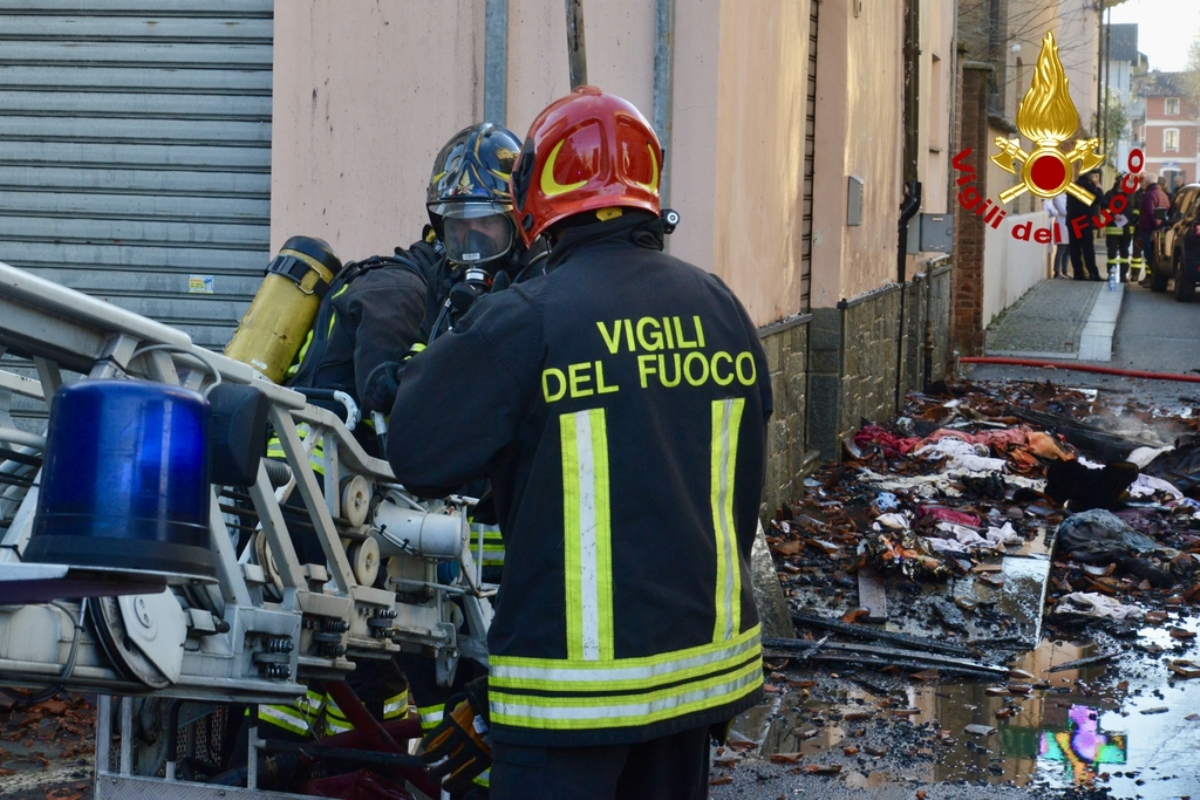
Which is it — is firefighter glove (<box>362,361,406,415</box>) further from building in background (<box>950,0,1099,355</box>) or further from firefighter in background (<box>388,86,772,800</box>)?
building in background (<box>950,0,1099,355</box>)

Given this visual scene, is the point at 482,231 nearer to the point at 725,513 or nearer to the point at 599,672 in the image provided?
the point at 725,513

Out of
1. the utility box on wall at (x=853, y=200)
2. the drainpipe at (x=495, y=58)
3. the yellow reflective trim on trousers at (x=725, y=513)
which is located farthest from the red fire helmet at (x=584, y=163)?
the utility box on wall at (x=853, y=200)

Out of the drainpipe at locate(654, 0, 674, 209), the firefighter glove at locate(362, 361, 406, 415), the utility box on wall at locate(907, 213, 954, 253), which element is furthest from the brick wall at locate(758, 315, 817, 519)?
the firefighter glove at locate(362, 361, 406, 415)

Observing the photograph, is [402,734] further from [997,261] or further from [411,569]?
[997,261]

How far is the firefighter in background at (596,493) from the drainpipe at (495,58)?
4452 mm

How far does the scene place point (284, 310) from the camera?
4.34 meters

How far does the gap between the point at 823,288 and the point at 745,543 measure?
7.31 metres

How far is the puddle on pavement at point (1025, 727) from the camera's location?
523 cm

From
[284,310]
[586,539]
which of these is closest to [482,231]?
[284,310]

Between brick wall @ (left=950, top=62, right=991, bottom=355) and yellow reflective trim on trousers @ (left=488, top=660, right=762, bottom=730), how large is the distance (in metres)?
15.3

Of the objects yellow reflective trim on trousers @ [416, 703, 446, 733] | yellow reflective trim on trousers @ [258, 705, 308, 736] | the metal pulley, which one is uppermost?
the metal pulley

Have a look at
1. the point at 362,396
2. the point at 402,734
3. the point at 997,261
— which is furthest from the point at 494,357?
the point at 997,261

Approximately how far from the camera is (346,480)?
12.2 ft

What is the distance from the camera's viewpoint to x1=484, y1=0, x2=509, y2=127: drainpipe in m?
7.15
